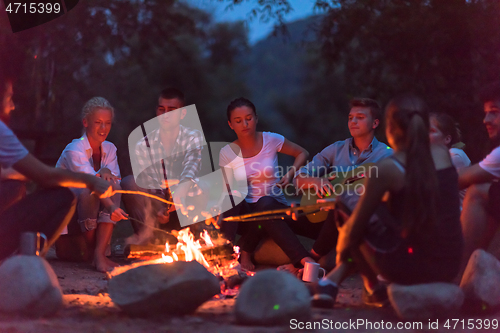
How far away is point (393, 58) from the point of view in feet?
27.9

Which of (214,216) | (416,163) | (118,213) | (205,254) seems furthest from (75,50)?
(416,163)

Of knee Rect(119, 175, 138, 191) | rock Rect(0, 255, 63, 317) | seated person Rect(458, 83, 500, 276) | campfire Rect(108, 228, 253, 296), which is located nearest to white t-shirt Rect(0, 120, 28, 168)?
rock Rect(0, 255, 63, 317)

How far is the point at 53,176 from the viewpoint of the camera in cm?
318

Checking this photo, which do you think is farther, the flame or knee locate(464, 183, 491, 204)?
the flame

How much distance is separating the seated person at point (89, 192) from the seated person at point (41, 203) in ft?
3.72

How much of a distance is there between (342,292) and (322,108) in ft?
115

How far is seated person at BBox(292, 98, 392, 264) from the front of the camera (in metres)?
4.38

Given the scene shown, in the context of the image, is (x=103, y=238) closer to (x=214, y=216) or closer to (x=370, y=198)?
(x=214, y=216)

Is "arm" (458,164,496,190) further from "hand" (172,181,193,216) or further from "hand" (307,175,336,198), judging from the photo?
"hand" (172,181,193,216)

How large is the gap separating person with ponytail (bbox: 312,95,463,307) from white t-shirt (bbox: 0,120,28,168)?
6.83 feet

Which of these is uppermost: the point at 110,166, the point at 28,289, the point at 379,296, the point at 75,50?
the point at 75,50

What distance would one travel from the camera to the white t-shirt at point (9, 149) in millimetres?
2955

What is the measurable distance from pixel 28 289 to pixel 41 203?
2.50 ft

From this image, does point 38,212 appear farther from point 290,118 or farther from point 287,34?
point 290,118
